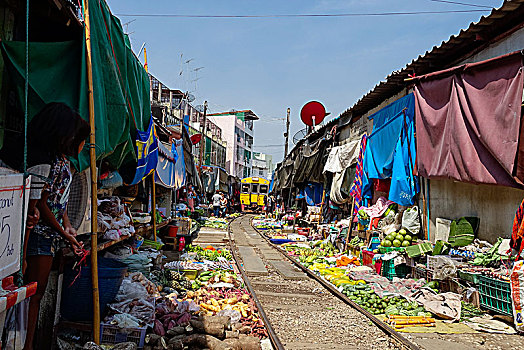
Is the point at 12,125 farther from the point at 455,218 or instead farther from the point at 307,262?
the point at 307,262

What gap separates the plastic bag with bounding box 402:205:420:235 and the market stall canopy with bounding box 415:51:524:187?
1302 mm

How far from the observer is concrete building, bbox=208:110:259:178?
59094mm

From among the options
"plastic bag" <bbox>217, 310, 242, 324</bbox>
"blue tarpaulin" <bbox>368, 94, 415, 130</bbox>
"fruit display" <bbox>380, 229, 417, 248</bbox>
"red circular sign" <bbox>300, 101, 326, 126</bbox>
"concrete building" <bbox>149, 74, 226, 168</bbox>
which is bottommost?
"plastic bag" <bbox>217, 310, 242, 324</bbox>

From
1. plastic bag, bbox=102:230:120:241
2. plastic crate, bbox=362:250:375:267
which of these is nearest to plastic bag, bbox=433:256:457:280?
plastic crate, bbox=362:250:375:267

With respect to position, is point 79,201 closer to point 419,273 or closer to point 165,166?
point 165,166

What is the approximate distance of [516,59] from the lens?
6406mm

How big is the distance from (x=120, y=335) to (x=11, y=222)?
2348mm

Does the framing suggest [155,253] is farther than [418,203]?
No

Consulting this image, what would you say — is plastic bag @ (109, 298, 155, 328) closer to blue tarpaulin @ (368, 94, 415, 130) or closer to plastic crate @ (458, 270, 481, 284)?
plastic crate @ (458, 270, 481, 284)

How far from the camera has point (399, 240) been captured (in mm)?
9781

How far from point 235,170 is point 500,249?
180 ft

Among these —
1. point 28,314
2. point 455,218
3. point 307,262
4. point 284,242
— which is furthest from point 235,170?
point 28,314

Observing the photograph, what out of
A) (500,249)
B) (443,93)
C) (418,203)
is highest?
(443,93)

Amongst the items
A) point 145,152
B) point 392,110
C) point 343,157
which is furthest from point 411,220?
point 145,152
